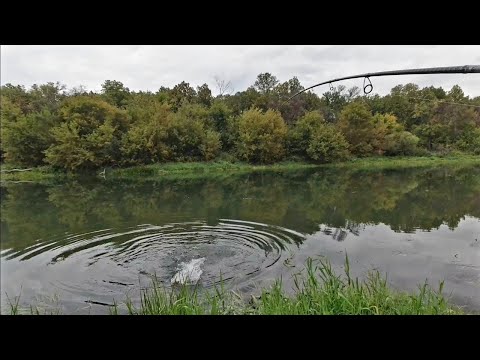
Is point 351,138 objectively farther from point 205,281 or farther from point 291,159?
point 205,281

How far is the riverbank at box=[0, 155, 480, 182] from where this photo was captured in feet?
83.4

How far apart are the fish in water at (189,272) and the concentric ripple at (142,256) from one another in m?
0.11

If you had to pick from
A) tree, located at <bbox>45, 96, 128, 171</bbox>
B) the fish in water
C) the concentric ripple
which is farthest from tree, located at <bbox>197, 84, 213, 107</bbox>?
the fish in water

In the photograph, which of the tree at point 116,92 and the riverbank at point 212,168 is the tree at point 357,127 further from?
the tree at point 116,92

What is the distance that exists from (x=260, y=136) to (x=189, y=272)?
2810cm

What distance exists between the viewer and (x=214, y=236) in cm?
980

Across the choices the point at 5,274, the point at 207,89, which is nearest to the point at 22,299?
the point at 5,274

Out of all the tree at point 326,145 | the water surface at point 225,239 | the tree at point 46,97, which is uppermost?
the tree at point 46,97

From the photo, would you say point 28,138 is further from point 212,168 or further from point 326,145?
point 326,145

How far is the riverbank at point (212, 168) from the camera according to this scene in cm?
2541

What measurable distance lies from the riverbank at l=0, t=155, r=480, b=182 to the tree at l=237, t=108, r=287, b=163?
1.14 meters

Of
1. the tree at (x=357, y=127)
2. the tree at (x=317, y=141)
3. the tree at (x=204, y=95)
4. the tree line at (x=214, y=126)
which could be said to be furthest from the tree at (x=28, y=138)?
the tree at (x=357, y=127)
